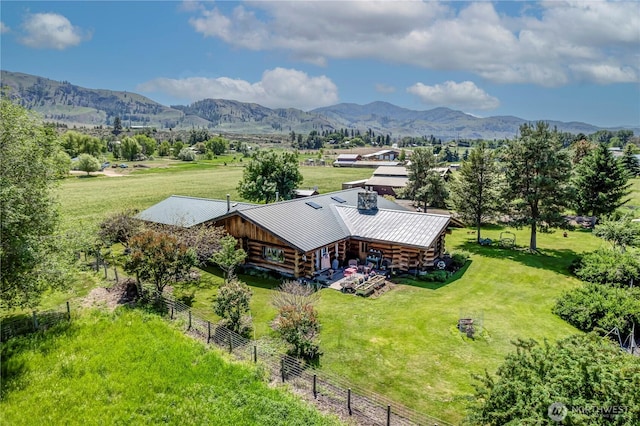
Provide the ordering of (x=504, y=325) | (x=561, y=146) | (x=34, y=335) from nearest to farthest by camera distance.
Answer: (x=34, y=335), (x=504, y=325), (x=561, y=146)

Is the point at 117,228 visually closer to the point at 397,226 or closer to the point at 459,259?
the point at 397,226

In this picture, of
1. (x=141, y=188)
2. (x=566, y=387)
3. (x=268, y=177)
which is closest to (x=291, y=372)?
(x=566, y=387)

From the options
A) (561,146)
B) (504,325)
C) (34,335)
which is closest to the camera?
(34,335)

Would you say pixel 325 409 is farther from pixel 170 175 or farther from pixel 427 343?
pixel 170 175

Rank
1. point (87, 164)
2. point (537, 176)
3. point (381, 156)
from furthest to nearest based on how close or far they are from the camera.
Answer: point (381, 156)
point (87, 164)
point (537, 176)

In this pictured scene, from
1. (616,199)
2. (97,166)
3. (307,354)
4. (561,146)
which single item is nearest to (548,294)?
(561,146)

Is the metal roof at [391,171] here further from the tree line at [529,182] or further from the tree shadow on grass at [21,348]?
the tree shadow on grass at [21,348]
